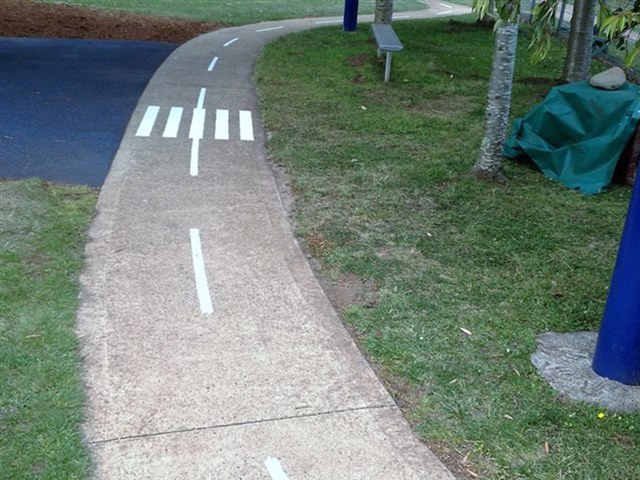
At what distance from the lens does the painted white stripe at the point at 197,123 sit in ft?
35.8

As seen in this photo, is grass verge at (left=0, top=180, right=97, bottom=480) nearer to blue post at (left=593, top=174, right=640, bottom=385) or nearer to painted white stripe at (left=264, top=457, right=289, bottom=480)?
painted white stripe at (left=264, top=457, right=289, bottom=480)

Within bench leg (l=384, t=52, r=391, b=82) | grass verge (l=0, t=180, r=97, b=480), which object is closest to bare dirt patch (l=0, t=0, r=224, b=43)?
bench leg (l=384, t=52, r=391, b=82)

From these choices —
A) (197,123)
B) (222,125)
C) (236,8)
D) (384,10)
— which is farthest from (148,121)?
(236,8)

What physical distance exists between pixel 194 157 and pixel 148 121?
217 centimetres

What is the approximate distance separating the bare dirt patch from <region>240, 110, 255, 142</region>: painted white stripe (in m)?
8.96

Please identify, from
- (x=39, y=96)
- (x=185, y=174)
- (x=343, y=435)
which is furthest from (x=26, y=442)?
(x=39, y=96)

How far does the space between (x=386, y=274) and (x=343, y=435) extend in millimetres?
2383

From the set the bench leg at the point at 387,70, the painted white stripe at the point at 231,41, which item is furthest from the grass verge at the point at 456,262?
the painted white stripe at the point at 231,41

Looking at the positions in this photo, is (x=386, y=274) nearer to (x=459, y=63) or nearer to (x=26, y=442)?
(x=26, y=442)

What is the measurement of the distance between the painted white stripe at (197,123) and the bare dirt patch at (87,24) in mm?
8745

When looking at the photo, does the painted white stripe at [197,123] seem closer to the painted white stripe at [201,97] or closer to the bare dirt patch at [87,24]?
the painted white stripe at [201,97]

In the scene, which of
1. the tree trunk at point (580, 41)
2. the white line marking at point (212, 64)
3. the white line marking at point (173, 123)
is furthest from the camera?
the white line marking at point (212, 64)

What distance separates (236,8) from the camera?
2838 centimetres

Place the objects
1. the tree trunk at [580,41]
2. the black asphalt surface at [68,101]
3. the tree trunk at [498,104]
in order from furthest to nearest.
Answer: the tree trunk at [580,41]
the black asphalt surface at [68,101]
the tree trunk at [498,104]
